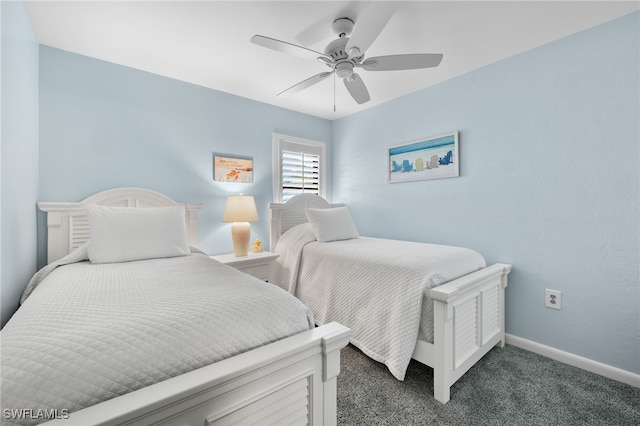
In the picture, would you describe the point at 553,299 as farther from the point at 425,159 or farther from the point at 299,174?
the point at 299,174

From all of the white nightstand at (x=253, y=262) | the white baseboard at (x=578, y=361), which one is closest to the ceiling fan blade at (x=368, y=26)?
the white nightstand at (x=253, y=262)

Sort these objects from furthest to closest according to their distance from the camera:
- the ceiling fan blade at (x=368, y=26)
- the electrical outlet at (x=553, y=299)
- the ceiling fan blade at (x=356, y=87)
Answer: the electrical outlet at (x=553, y=299) < the ceiling fan blade at (x=356, y=87) < the ceiling fan blade at (x=368, y=26)

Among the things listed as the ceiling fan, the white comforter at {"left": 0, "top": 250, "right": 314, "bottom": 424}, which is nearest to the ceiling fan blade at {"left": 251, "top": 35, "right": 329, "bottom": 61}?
the ceiling fan

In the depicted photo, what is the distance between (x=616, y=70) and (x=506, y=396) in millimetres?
2203

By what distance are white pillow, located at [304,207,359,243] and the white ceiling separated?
135 cm

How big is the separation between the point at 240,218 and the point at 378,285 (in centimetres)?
148

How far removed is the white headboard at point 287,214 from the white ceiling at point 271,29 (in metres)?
1.37

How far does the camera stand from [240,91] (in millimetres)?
2969

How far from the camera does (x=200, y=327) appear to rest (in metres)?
0.89

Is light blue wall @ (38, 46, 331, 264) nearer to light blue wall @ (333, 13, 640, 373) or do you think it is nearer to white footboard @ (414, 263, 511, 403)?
light blue wall @ (333, 13, 640, 373)

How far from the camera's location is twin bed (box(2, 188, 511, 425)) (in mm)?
706

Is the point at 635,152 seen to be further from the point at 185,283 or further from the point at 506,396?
the point at 185,283

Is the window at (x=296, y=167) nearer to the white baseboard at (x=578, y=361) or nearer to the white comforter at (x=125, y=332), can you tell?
the white comforter at (x=125, y=332)

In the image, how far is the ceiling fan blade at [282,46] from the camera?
1.56m
